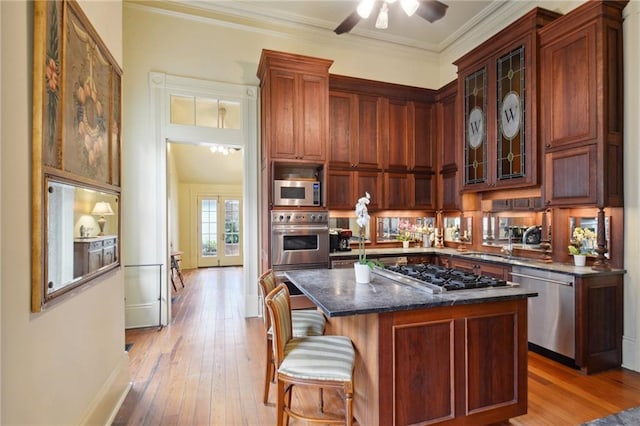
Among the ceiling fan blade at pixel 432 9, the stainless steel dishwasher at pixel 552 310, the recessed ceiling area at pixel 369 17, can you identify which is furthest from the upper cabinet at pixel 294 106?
the stainless steel dishwasher at pixel 552 310

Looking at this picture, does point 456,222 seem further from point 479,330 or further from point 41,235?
point 41,235

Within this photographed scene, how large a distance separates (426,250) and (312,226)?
5.96ft

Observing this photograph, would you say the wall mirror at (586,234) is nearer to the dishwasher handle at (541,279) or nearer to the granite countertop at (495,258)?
the granite countertop at (495,258)

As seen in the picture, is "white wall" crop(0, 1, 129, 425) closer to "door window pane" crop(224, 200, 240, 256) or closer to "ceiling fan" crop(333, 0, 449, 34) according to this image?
"ceiling fan" crop(333, 0, 449, 34)

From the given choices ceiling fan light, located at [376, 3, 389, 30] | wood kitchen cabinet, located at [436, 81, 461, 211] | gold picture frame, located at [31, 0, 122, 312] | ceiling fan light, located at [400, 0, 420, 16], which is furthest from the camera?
wood kitchen cabinet, located at [436, 81, 461, 211]

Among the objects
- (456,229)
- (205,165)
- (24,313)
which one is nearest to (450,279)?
(24,313)

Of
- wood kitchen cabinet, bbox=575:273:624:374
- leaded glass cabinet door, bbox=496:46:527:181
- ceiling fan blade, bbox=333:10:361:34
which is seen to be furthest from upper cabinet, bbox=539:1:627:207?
ceiling fan blade, bbox=333:10:361:34

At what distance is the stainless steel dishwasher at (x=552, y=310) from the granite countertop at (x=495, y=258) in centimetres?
6

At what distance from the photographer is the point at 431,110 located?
4.97 metres

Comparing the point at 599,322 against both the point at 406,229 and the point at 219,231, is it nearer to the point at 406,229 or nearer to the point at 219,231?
the point at 406,229

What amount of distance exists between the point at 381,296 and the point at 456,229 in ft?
11.4

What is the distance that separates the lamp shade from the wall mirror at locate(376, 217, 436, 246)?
12.0 feet

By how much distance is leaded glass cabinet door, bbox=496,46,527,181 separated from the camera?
3479 mm

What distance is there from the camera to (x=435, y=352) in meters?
1.86
